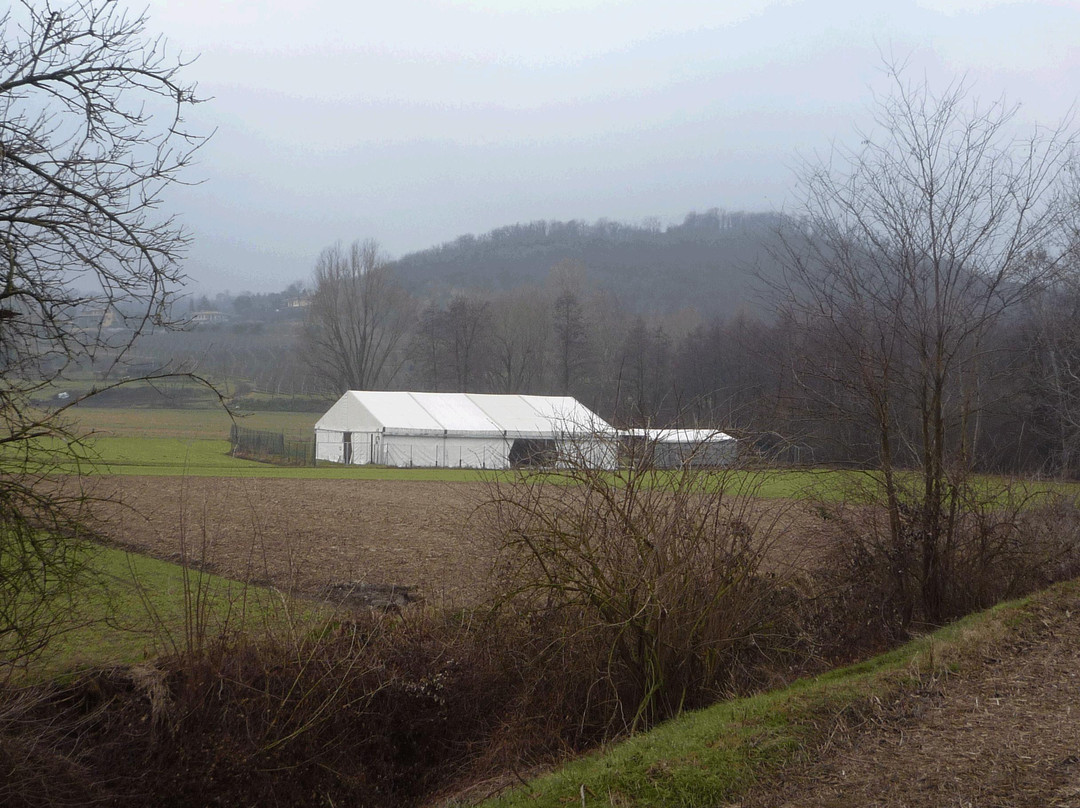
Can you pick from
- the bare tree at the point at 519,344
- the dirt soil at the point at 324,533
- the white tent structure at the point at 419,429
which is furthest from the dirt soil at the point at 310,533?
the bare tree at the point at 519,344

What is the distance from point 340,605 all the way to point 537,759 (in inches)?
174

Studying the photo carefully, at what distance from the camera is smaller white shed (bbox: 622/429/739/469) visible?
9410mm

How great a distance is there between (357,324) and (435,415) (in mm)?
42994

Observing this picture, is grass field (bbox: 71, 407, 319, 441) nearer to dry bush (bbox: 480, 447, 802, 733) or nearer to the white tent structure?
the white tent structure

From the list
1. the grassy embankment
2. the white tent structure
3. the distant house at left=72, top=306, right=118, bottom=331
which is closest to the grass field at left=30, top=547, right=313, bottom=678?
the distant house at left=72, top=306, right=118, bottom=331

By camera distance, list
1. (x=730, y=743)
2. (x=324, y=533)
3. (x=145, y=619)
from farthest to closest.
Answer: (x=324, y=533)
(x=145, y=619)
(x=730, y=743)

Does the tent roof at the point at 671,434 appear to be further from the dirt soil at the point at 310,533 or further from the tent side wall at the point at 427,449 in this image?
the tent side wall at the point at 427,449

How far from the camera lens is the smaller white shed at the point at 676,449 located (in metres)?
9.41

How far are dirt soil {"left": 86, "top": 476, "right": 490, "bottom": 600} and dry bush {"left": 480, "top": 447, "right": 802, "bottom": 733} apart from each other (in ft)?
5.32

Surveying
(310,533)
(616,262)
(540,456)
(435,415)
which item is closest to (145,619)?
(540,456)

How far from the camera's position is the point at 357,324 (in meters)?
91.8

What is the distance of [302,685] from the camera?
32.5ft

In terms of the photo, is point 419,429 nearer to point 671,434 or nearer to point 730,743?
point 671,434

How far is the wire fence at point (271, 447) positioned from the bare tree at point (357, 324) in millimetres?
29266
